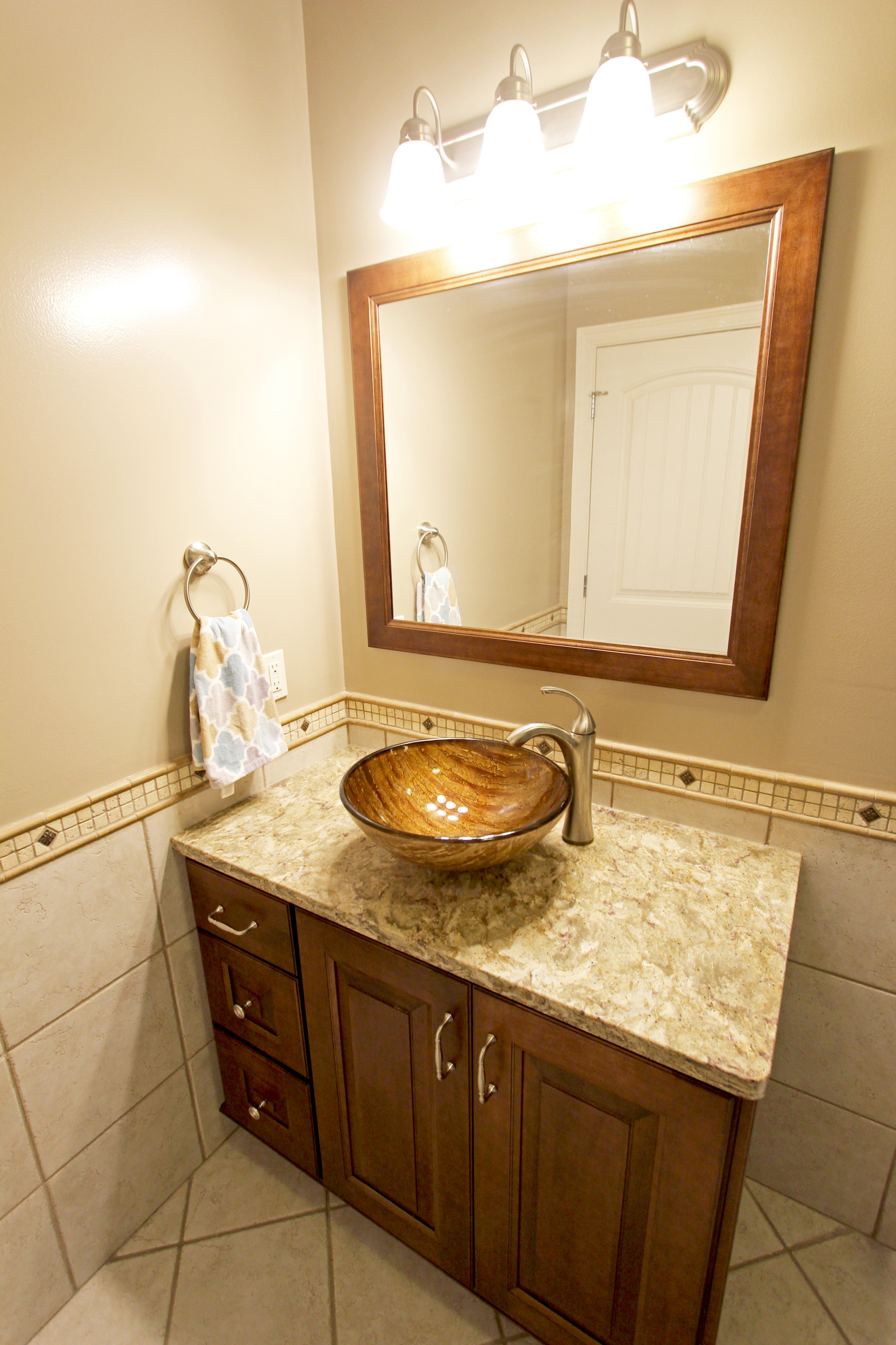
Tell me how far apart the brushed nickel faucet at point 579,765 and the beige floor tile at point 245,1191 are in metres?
1.00

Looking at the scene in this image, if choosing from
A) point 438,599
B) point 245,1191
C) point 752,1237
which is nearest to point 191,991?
point 245,1191

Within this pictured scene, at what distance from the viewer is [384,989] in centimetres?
103

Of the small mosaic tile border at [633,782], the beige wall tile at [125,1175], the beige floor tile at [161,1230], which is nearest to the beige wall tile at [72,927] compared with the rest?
the small mosaic tile border at [633,782]

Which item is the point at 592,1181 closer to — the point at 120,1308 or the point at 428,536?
the point at 120,1308

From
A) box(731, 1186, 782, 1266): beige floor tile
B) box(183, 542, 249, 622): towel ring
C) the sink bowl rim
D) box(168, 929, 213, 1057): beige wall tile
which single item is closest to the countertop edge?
the sink bowl rim

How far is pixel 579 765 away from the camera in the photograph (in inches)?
44.3

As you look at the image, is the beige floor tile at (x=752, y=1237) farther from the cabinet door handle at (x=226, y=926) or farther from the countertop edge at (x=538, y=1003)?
the cabinet door handle at (x=226, y=926)

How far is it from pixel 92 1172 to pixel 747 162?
6.80 ft

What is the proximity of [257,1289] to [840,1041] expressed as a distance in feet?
3.96

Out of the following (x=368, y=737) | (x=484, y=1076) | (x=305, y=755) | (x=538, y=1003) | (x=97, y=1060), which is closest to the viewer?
(x=538, y=1003)

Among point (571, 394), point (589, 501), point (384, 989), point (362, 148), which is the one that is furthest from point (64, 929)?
point (362, 148)

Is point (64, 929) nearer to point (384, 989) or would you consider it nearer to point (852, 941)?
point (384, 989)

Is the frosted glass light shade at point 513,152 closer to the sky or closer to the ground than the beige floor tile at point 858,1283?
closer to the sky

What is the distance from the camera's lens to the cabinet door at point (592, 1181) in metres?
0.78
